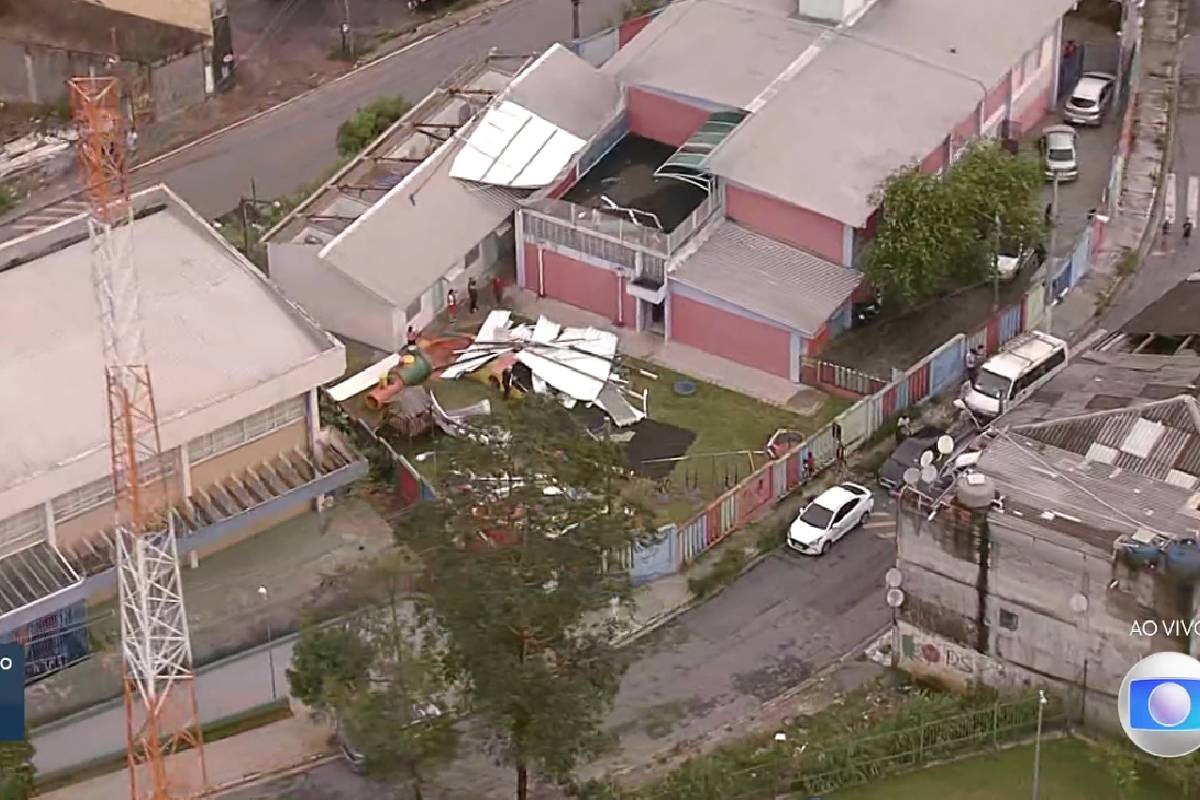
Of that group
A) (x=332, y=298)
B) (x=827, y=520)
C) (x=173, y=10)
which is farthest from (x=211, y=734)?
(x=173, y=10)

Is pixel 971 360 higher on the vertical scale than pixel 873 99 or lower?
lower

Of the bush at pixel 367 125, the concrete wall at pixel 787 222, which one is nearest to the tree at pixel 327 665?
the concrete wall at pixel 787 222

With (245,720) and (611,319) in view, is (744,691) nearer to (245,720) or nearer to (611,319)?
(245,720)

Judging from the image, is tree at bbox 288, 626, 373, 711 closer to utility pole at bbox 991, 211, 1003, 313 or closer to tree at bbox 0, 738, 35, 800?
tree at bbox 0, 738, 35, 800

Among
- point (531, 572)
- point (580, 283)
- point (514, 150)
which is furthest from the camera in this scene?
point (514, 150)

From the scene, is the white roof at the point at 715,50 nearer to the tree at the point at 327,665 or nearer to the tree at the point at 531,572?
the tree at the point at 327,665

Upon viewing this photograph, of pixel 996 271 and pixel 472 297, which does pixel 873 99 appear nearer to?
pixel 996 271

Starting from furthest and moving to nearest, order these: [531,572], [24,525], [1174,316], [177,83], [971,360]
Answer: [177,83], [971,360], [1174,316], [24,525], [531,572]
